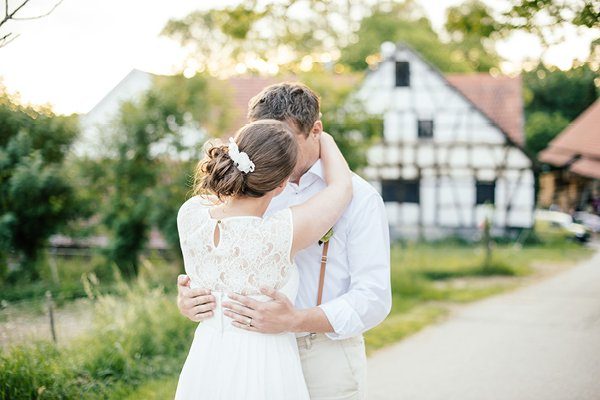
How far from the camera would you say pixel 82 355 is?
457cm

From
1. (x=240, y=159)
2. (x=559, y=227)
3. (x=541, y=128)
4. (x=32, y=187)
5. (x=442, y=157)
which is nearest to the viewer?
(x=240, y=159)

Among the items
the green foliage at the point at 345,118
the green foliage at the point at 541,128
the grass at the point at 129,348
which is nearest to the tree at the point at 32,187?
the grass at the point at 129,348

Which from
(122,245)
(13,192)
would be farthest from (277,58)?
(13,192)

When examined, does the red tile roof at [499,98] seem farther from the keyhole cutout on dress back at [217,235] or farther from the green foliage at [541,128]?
the keyhole cutout on dress back at [217,235]

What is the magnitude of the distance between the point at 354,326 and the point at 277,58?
1898 cm

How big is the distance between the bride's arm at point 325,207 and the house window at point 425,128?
60.6 ft

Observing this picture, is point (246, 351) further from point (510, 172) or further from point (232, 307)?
point (510, 172)

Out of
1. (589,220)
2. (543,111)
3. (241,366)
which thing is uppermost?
(543,111)

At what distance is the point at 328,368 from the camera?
2.27 meters

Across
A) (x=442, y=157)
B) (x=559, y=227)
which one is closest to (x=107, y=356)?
(x=442, y=157)

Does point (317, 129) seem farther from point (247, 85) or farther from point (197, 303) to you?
point (247, 85)

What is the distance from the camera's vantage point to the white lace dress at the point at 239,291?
1.96 m

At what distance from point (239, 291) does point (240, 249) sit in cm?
15

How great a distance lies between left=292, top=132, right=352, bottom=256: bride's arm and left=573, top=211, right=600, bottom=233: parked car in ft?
65.0
